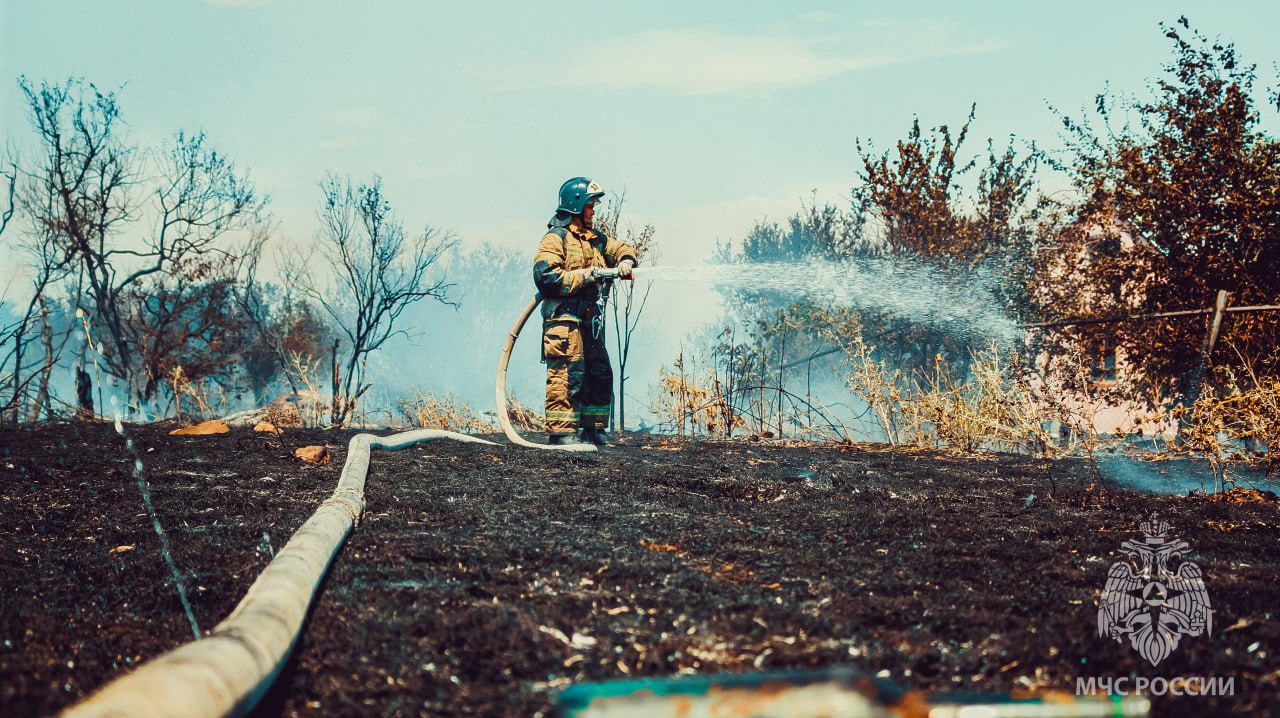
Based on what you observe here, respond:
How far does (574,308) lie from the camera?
7.54 m

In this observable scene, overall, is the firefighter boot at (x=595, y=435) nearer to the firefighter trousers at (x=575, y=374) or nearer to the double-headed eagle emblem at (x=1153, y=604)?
the firefighter trousers at (x=575, y=374)

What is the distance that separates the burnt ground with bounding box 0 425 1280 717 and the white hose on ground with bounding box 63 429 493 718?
4.1 inches

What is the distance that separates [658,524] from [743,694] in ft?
8.26

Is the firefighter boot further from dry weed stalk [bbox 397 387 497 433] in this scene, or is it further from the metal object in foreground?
the metal object in foreground

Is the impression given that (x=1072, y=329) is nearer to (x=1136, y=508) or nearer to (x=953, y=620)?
(x=1136, y=508)

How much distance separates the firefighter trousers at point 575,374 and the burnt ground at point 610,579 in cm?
155

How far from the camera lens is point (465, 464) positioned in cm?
646

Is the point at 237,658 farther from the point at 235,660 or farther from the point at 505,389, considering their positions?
the point at 505,389

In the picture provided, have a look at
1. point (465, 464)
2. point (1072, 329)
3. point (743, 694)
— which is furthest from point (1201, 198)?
point (743, 694)

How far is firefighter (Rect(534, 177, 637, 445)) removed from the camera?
7438 mm

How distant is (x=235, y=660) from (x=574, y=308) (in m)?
5.79

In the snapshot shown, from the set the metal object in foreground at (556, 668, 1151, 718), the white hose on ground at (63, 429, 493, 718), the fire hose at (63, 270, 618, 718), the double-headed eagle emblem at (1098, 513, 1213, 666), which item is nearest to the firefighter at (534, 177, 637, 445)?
the fire hose at (63, 270, 618, 718)

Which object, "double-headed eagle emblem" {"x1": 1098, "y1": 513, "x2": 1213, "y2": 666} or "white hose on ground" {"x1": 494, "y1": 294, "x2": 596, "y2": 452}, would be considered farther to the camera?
"white hose on ground" {"x1": 494, "y1": 294, "x2": 596, "y2": 452}

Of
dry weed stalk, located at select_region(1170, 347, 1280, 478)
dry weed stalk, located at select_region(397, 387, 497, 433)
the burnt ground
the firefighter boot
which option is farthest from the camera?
dry weed stalk, located at select_region(397, 387, 497, 433)
